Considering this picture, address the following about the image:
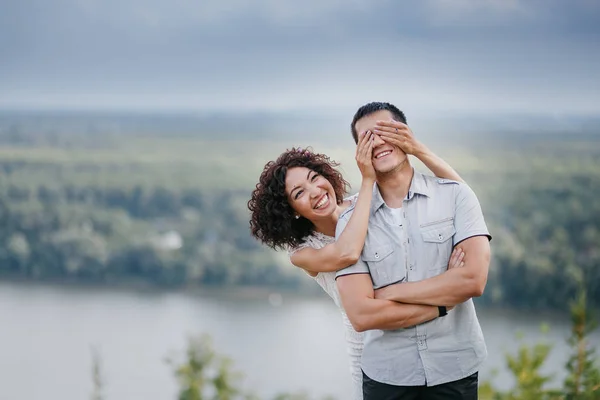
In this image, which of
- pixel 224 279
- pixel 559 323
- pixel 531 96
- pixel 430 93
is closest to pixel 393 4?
pixel 430 93

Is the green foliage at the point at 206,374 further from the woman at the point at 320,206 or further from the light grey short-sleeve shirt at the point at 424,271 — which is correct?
the light grey short-sleeve shirt at the point at 424,271

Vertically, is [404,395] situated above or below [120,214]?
below

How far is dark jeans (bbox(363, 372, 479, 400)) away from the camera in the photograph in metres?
1.40

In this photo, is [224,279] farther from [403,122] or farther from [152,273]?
[403,122]

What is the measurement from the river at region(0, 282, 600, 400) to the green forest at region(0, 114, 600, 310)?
40cm

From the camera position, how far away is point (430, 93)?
13367 mm

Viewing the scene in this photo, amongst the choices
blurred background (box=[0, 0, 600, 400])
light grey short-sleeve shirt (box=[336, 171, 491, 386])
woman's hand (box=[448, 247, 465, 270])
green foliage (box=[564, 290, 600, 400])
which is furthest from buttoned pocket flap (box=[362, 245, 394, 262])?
blurred background (box=[0, 0, 600, 400])

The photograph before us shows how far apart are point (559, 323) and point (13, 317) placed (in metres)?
8.07

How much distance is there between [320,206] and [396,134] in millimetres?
A: 225

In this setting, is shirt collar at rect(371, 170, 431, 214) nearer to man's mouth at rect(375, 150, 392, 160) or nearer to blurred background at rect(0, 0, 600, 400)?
man's mouth at rect(375, 150, 392, 160)

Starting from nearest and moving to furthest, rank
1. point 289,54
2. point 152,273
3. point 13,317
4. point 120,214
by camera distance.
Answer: point 13,317
point 152,273
point 120,214
point 289,54

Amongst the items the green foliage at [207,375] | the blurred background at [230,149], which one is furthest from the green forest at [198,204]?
the green foliage at [207,375]

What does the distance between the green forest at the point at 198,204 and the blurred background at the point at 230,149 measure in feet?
0.14

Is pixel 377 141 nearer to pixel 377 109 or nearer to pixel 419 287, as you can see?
pixel 377 109
